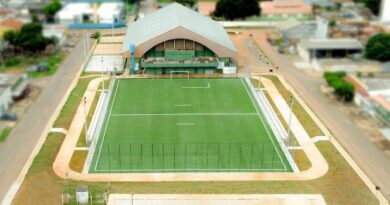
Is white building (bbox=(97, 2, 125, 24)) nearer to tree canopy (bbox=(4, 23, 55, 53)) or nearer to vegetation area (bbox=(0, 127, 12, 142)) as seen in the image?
tree canopy (bbox=(4, 23, 55, 53))

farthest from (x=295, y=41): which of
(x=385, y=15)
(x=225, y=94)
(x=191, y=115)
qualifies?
(x=191, y=115)

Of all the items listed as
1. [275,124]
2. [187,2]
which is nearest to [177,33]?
Answer: [275,124]

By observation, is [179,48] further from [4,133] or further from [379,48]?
[379,48]

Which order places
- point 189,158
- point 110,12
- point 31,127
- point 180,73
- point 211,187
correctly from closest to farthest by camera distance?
point 211,187 < point 189,158 < point 31,127 < point 180,73 < point 110,12

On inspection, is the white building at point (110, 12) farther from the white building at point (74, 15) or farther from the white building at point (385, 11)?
the white building at point (385, 11)

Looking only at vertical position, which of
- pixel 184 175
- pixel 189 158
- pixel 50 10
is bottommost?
pixel 184 175

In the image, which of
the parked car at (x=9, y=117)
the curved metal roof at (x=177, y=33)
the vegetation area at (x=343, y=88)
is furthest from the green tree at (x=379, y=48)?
the parked car at (x=9, y=117)
